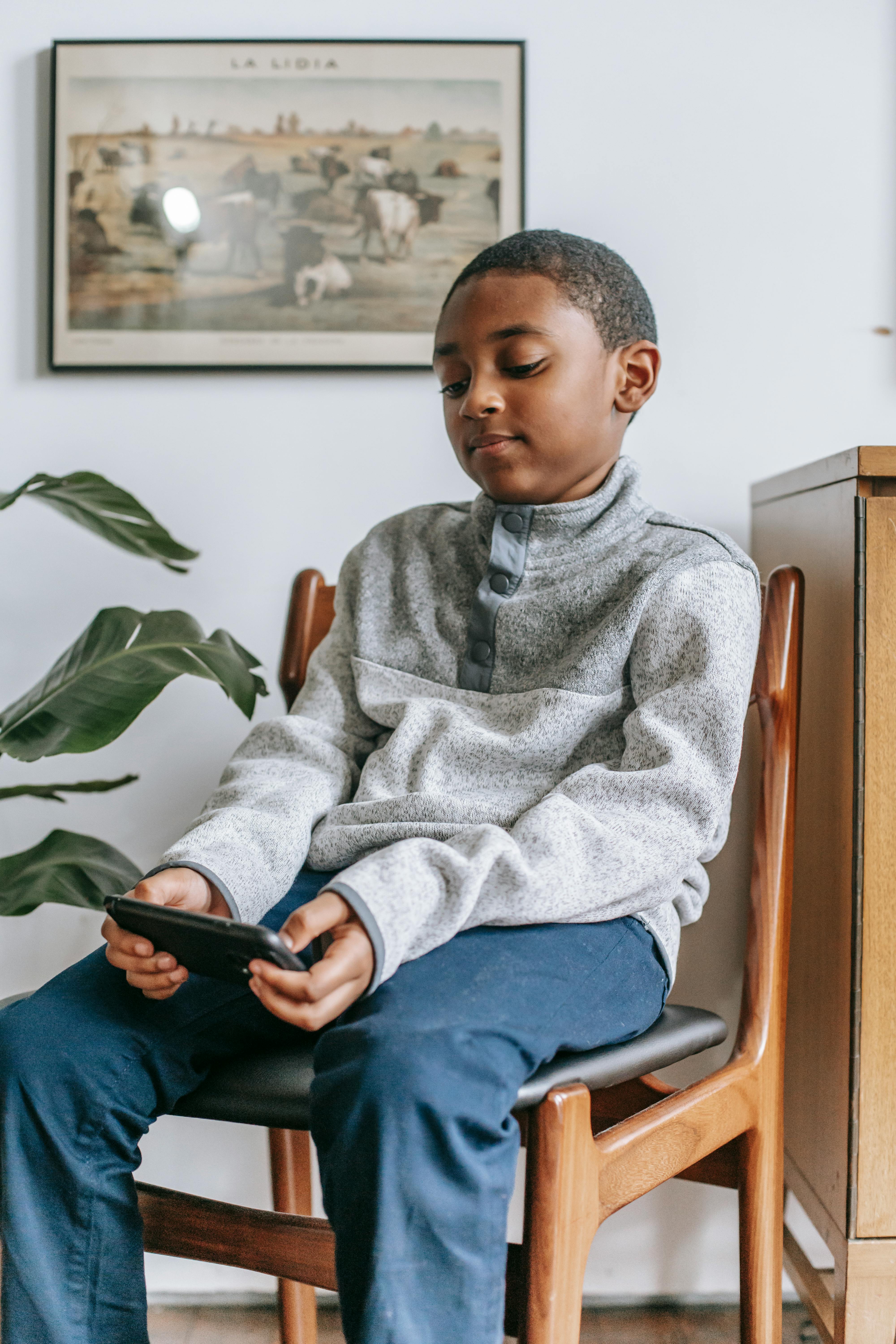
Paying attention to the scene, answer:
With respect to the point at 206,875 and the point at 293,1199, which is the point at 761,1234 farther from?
the point at 206,875

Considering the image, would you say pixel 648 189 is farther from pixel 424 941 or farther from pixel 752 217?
pixel 424 941

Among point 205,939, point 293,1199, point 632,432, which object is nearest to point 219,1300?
point 293,1199

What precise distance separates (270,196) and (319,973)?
900 mm

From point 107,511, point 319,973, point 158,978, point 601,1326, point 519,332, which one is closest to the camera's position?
point 319,973

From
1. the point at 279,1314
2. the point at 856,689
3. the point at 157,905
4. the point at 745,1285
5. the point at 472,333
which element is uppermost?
the point at 472,333

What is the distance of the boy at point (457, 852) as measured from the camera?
0.57m

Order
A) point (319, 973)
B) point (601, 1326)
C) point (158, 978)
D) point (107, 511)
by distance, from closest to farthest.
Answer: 1. point (319, 973)
2. point (158, 978)
3. point (107, 511)
4. point (601, 1326)

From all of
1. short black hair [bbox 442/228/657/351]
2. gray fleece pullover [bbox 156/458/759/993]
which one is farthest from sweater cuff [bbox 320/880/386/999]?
short black hair [bbox 442/228/657/351]

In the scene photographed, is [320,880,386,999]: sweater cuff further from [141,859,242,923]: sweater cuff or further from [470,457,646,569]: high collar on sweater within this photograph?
[470,457,646,569]: high collar on sweater

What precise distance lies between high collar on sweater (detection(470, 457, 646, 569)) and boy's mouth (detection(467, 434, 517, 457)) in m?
0.06

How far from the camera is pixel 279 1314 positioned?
103 cm

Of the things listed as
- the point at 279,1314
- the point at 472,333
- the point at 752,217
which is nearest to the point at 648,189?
the point at 752,217

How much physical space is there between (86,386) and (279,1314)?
99 cm

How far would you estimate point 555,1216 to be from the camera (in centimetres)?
62
